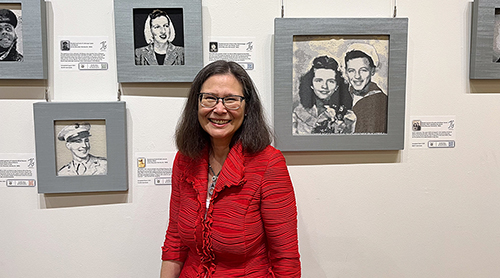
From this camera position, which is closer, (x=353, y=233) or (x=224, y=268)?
(x=224, y=268)

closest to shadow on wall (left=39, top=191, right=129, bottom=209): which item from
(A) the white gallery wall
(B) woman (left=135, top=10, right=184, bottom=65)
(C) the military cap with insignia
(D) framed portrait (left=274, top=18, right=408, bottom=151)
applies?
(A) the white gallery wall

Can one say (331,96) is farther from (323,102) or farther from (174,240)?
(174,240)

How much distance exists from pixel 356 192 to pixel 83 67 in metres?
1.04

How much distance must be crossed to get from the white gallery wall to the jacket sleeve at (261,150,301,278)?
296mm

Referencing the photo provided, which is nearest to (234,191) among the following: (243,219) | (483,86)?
(243,219)


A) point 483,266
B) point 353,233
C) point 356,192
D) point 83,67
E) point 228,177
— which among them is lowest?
point 483,266

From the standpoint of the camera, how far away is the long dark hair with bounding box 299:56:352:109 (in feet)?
3.79

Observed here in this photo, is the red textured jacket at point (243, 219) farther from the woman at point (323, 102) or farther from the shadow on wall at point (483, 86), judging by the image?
the shadow on wall at point (483, 86)

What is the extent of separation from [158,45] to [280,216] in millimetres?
675

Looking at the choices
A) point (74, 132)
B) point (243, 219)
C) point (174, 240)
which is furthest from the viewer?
point (74, 132)

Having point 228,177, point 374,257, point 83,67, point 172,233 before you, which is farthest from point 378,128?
point 83,67

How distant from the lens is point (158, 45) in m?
1.12

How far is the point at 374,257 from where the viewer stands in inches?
49.6

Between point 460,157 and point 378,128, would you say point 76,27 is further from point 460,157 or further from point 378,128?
point 460,157
